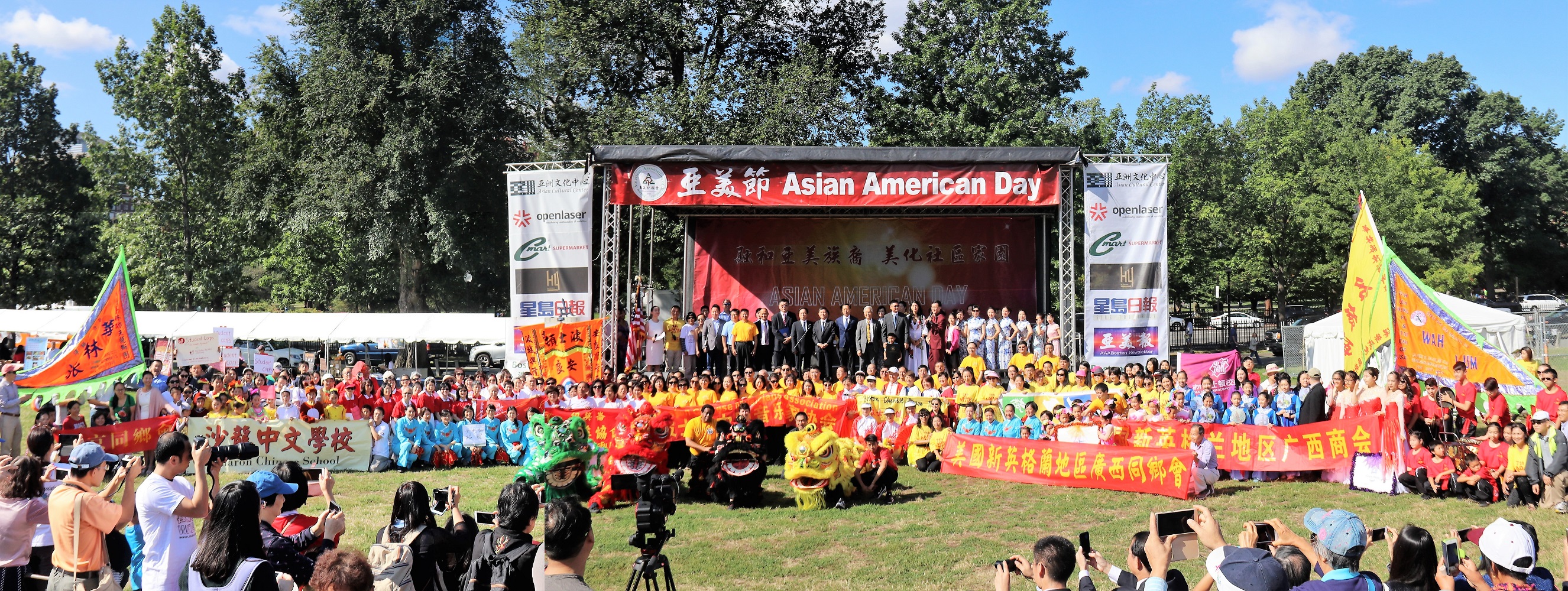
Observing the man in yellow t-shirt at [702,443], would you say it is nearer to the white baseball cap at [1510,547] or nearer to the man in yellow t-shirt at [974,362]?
the man in yellow t-shirt at [974,362]

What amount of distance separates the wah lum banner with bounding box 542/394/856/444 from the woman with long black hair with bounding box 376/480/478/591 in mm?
8949

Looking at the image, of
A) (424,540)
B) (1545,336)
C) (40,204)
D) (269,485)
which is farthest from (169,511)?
(40,204)

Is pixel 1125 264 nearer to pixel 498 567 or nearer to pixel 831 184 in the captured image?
pixel 831 184

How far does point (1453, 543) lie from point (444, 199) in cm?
3027

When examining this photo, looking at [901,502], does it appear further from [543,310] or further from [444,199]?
[444,199]

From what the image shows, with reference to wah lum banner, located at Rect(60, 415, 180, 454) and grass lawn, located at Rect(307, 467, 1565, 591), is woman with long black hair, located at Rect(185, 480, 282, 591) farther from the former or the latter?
wah lum banner, located at Rect(60, 415, 180, 454)

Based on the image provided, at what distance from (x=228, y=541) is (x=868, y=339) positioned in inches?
607

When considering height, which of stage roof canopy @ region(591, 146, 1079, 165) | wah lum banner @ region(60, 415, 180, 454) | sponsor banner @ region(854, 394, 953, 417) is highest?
stage roof canopy @ region(591, 146, 1079, 165)

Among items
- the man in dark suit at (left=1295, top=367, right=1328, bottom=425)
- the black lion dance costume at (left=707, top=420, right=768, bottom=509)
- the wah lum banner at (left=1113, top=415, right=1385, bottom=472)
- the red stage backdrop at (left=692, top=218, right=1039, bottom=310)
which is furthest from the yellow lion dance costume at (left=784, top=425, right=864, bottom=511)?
the red stage backdrop at (left=692, top=218, right=1039, bottom=310)

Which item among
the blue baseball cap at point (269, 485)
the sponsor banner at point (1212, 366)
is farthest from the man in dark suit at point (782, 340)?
the blue baseball cap at point (269, 485)

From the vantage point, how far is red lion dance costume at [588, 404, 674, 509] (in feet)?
35.7

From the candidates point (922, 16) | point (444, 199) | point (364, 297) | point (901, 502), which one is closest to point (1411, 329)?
point (901, 502)

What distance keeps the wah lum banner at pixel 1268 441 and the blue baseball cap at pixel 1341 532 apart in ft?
26.7

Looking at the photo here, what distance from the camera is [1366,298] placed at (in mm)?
12867
